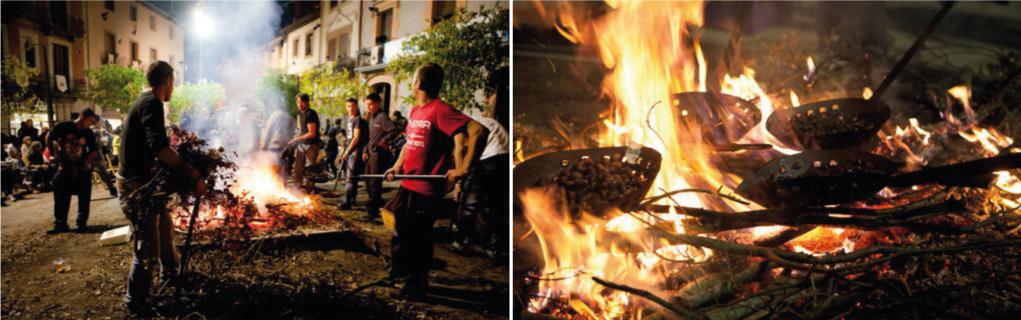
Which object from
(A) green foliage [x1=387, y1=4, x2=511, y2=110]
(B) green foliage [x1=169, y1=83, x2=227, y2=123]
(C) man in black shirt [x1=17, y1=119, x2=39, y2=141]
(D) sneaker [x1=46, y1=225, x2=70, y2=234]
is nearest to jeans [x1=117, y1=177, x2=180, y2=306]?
(B) green foliage [x1=169, y1=83, x2=227, y2=123]

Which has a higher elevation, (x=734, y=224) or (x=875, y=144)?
(x=875, y=144)

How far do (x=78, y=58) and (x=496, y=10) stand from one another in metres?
2.87

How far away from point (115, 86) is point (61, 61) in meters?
0.73

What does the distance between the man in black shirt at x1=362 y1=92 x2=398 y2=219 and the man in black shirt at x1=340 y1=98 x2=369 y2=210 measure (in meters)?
0.05

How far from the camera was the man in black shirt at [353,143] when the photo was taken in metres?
3.22

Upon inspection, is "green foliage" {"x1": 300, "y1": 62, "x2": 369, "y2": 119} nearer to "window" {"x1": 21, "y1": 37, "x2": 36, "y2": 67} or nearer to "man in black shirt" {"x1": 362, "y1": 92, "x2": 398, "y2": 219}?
"man in black shirt" {"x1": 362, "y1": 92, "x2": 398, "y2": 219}

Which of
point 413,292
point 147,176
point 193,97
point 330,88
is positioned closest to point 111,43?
point 193,97

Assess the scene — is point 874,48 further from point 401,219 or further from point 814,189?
point 401,219

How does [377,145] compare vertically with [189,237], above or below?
above

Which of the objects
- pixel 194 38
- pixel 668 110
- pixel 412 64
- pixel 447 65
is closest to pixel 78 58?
pixel 194 38

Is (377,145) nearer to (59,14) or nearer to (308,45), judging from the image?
(308,45)

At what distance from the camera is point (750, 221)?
3.08 m

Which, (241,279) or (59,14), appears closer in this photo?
(241,279)

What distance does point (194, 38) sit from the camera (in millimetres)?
2980
